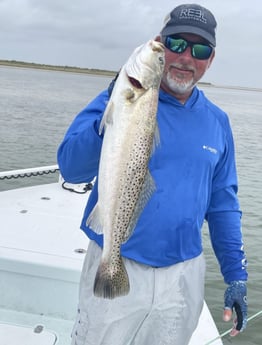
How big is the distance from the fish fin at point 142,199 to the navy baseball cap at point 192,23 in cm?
81

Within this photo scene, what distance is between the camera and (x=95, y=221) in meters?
2.41

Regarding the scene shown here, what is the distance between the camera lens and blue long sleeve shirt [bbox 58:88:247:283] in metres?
2.48

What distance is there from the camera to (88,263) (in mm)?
2650

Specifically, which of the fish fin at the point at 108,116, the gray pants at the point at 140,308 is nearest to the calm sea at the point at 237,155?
the gray pants at the point at 140,308

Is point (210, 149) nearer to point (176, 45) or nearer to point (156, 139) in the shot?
point (156, 139)

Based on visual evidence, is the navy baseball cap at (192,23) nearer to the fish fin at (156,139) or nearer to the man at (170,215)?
the man at (170,215)

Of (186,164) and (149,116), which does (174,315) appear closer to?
(186,164)

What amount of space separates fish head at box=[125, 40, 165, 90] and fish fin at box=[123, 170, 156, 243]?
474mm

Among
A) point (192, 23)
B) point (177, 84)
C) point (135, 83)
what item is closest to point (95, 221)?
point (135, 83)

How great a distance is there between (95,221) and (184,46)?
1.02 meters

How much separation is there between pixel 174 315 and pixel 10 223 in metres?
2.64

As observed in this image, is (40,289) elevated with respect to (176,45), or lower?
lower

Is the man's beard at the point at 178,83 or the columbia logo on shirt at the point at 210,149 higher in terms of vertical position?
the man's beard at the point at 178,83

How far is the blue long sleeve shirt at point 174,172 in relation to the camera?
2482 millimetres
